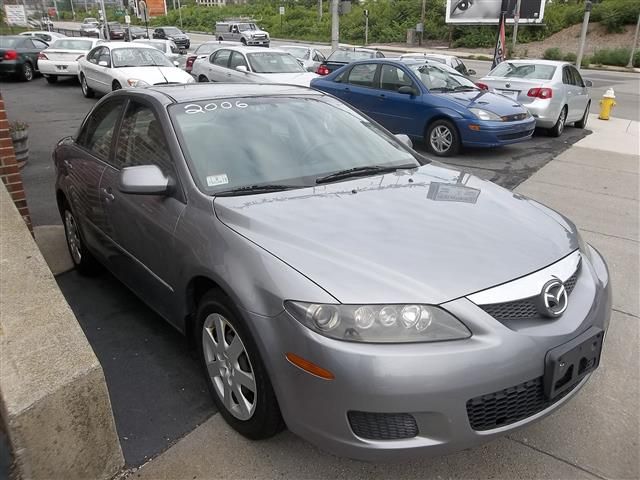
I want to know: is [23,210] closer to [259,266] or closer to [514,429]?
[259,266]

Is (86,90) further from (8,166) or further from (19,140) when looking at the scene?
(8,166)

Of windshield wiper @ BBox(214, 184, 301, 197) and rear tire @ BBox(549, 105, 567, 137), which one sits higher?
windshield wiper @ BBox(214, 184, 301, 197)

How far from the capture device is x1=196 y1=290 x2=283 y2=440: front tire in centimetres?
221

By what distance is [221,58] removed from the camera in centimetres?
1399

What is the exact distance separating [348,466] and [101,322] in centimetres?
206

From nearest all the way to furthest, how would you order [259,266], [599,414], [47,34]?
1. [259,266]
2. [599,414]
3. [47,34]

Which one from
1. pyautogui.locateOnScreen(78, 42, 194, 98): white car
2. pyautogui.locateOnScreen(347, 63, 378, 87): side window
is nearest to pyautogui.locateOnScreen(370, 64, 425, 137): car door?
pyautogui.locateOnScreen(347, 63, 378, 87): side window

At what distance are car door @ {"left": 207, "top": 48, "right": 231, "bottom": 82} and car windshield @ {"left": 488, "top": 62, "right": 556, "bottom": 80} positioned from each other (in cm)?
652

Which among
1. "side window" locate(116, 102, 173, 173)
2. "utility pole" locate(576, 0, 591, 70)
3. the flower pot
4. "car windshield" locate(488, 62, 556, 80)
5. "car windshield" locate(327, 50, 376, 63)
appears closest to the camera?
"side window" locate(116, 102, 173, 173)

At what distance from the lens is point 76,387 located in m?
2.04

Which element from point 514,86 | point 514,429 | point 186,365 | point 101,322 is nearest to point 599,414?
point 514,429

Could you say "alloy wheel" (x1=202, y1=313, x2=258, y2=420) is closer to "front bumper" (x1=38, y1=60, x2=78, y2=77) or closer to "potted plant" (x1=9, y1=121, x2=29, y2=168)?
"potted plant" (x1=9, y1=121, x2=29, y2=168)

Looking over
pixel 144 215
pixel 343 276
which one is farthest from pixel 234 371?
pixel 144 215

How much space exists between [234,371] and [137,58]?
515 inches
